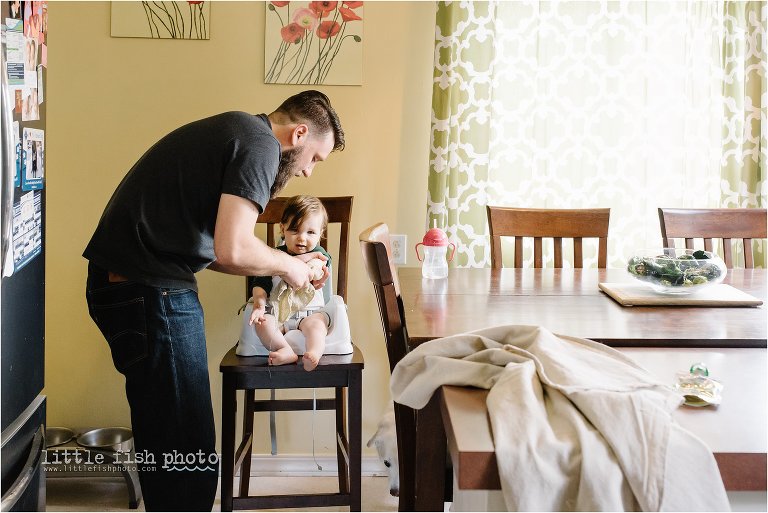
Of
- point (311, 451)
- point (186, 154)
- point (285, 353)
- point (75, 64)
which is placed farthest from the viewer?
point (311, 451)

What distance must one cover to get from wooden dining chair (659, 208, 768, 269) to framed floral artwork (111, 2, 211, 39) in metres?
1.85

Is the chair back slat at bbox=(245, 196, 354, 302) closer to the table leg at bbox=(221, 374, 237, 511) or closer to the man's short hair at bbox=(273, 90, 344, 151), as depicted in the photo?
the table leg at bbox=(221, 374, 237, 511)

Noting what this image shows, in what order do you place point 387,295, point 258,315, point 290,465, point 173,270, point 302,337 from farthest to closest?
point 290,465
point 302,337
point 258,315
point 173,270
point 387,295

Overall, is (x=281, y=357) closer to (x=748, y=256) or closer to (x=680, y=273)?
(x=680, y=273)

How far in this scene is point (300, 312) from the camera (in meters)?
2.43

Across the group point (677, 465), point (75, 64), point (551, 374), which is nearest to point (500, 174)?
point (75, 64)

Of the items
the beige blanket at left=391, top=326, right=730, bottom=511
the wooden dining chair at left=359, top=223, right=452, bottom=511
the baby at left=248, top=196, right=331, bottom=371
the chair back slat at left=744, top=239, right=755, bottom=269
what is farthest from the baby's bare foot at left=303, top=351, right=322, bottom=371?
the chair back slat at left=744, top=239, right=755, bottom=269

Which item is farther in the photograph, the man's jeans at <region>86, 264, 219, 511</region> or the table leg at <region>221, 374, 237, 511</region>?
the table leg at <region>221, 374, 237, 511</region>

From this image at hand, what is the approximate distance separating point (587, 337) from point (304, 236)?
48.0 inches

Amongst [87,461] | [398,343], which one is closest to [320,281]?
[398,343]

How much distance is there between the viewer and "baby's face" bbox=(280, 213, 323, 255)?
2539mm

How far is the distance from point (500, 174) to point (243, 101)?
105 centimetres

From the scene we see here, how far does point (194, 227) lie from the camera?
74.5 inches

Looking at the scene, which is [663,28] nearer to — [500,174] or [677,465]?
[500,174]
